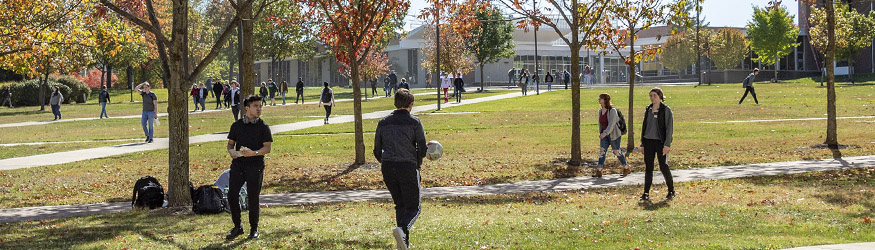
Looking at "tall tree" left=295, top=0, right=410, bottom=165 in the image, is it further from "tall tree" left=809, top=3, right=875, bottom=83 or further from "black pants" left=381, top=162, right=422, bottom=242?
"tall tree" left=809, top=3, right=875, bottom=83

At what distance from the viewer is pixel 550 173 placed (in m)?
15.6

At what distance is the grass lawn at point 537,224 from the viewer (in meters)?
8.38

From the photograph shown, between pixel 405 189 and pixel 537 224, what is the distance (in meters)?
2.05

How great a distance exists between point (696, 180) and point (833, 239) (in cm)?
560

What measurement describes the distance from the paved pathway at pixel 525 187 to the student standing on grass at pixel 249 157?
11.9 ft

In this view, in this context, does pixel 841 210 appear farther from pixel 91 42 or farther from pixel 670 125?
pixel 91 42

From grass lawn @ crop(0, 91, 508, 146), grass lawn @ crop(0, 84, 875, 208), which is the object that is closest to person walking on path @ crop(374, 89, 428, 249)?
grass lawn @ crop(0, 84, 875, 208)

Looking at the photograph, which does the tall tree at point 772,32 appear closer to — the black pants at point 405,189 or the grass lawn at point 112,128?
the grass lawn at point 112,128

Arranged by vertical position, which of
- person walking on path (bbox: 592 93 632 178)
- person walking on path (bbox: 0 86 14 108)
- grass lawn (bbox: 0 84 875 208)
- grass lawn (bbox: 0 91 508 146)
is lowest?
grass lawn (bbox: 0 84 875 208)

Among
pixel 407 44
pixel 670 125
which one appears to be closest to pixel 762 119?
pixel 670 125

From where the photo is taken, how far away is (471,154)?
19109 mm

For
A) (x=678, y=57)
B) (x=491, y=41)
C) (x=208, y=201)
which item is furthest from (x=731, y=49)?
(x=208, y=201)

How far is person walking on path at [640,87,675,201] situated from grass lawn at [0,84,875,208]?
3340 mm

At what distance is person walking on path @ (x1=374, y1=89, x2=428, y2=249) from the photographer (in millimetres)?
7930
